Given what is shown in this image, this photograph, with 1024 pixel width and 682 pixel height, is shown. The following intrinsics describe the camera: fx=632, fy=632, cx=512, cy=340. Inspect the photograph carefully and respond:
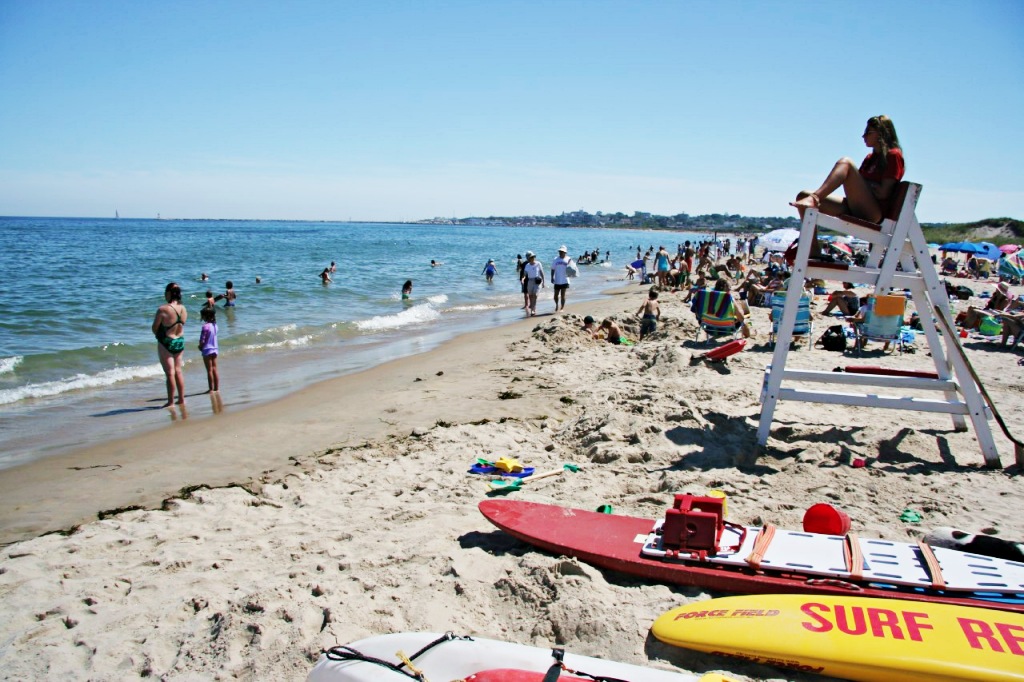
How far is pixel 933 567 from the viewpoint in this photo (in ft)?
11.0

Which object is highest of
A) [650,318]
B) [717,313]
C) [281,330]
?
[717,313]

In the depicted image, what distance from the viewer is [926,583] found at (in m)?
3.24

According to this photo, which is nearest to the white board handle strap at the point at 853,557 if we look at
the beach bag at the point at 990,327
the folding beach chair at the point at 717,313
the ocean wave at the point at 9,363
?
the folding beach chair at the point at 717,313

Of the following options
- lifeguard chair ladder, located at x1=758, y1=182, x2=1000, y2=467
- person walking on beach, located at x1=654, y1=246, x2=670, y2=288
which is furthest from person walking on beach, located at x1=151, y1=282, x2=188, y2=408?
person walking on beach, located at x1=654, y1=246, x2=670, y2=288

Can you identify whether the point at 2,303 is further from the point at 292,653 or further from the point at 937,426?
the point at 937,426

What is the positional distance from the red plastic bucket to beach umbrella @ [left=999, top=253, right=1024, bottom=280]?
23472 mm

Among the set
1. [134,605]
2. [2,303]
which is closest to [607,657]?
[134,605]

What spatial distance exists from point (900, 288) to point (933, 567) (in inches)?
101

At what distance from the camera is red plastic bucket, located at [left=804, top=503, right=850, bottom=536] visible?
3.95 m

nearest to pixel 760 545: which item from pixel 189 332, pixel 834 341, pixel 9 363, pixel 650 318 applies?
pixel 834 341

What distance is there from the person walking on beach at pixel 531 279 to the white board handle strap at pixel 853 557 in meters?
14.1

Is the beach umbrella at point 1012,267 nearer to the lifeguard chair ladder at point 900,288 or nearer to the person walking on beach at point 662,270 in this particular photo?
the person walking on beach at point 662,270

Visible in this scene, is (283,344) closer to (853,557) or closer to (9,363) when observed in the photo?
(9,363)

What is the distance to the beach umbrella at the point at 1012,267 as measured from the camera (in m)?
21.7
